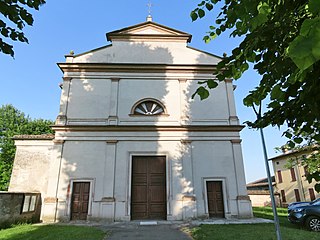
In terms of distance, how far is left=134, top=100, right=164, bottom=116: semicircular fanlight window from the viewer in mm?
13359

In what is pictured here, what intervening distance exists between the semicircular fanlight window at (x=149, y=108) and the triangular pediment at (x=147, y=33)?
4.74 m

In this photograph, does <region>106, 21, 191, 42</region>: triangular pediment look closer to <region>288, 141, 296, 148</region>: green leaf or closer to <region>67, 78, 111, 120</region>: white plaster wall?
<region>67, 78, 111, 120</region>: white plaster wall

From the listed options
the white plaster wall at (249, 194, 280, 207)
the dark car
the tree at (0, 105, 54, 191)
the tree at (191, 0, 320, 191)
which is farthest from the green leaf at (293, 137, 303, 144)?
the tree at (0, 105, 54, 191)

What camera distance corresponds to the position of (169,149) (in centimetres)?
1248

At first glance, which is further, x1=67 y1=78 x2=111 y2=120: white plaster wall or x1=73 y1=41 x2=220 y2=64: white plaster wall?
x1=73 y1=41 x2=220 y2=64: white plaster wall

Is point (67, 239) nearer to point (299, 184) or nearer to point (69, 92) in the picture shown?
point (69, 92)

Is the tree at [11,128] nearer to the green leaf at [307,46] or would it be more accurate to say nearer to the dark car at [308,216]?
the dark car at [308,216]

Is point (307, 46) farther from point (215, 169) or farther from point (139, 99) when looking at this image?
point (139, 99)

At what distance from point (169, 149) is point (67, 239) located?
686 centimetres

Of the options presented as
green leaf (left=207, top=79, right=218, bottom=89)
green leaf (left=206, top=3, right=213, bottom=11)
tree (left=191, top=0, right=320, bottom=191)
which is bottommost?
green leaf (left=207, top=79, right=218, bottom=89)

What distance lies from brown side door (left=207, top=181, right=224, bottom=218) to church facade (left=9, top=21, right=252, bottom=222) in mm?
49

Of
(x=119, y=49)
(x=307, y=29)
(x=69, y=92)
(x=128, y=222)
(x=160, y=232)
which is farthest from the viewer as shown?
(x=119, y=49)

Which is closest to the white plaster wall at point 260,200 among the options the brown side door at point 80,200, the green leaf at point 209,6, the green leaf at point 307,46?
the brown side door at point 80,200

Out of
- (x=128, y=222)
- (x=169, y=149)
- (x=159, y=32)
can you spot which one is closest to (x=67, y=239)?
(x=128, y=222)
